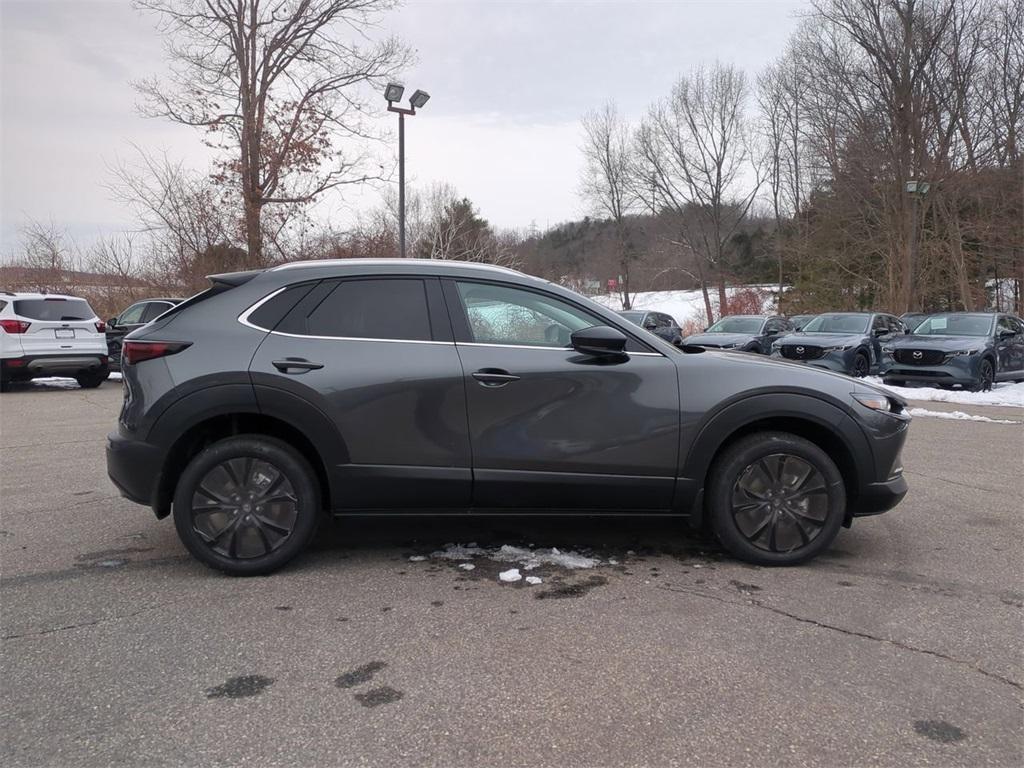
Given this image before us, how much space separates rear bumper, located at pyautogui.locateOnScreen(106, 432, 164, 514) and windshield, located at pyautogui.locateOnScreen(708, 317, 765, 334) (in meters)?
17.0

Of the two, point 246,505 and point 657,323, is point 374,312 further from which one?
point 657,323

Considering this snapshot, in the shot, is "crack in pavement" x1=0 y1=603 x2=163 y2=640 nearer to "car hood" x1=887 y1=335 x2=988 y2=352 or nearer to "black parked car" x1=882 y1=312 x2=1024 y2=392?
"black parked car" x1=882 y1=312 x2=1024 y2=392

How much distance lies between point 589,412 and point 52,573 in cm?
307

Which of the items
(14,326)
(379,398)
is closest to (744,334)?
(14,326)

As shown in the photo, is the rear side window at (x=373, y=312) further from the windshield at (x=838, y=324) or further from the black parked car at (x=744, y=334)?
the windshield at (x=838, y=324)

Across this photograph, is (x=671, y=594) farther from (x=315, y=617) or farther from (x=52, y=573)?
(x=52, y=573)

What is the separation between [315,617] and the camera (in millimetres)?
3455

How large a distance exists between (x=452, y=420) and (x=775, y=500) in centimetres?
182

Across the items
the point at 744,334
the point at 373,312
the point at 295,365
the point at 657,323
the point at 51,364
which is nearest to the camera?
the point at 295,365

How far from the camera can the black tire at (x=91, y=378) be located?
556 inches

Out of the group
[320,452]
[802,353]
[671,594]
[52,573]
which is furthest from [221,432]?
[802,353]

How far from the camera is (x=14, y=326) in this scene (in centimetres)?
1264

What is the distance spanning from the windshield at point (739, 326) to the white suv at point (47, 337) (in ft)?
47.6

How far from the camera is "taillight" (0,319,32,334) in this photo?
12.6 m
